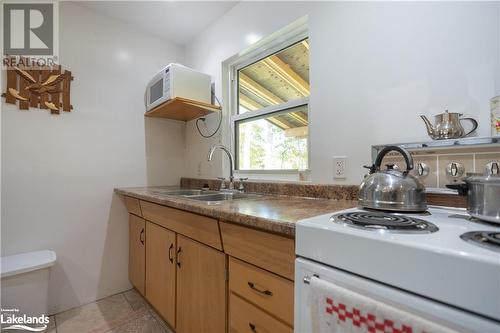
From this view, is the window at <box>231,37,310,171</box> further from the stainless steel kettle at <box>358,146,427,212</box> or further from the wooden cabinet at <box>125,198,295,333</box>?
the wooden cabinet at <box>125,198,295,333</box>

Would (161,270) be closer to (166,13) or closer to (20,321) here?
(20,321)

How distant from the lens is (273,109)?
1.76 metres

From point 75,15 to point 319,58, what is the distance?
6.68 feet

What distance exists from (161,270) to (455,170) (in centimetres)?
167

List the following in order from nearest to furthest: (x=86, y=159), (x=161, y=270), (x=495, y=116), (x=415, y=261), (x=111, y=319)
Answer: (x=415, y=261)
(x=495, y=116)
(x=161, y=270)
(x=111, y=319)
(x=86, y=159)

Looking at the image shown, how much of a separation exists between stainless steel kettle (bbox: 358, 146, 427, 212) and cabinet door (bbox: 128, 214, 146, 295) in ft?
5.28

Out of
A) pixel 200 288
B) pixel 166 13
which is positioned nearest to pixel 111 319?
pixel 200 288

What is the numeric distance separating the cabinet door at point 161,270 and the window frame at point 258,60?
0.84 m

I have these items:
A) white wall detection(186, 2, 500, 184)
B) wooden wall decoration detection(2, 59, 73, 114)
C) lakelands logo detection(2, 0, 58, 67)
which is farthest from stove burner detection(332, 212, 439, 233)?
lakelands logo detection(2, 0, 58, 67)

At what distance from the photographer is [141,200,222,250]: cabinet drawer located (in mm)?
1063

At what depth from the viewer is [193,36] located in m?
2.39

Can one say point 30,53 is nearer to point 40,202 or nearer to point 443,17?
point 40,202

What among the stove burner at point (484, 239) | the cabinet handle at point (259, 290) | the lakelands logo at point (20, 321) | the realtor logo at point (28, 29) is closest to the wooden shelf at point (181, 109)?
the realtor logo at point (28, 29)

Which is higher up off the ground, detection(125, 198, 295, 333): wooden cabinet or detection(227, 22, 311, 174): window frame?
detection(227, 22, 311, 174): window frame
